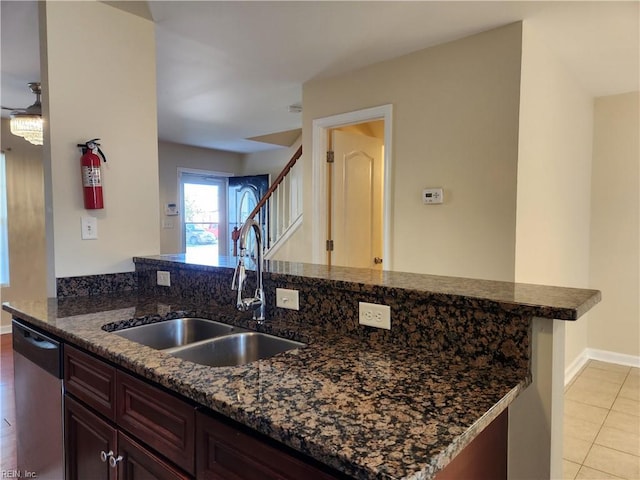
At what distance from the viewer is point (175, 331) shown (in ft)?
5.91

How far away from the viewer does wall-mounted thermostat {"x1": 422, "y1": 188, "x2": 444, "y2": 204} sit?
9.19 feet

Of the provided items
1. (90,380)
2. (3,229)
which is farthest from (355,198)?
(3,229)

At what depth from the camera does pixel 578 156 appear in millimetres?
3629

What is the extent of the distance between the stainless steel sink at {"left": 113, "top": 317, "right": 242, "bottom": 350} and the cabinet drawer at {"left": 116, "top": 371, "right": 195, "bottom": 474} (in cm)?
47

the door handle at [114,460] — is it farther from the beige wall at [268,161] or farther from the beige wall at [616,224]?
the beige wall at [268,161]

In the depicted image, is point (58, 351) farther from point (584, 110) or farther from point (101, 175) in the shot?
point (584, 110)

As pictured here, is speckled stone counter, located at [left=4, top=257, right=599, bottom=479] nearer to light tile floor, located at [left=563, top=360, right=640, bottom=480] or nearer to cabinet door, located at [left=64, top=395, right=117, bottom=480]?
cabinet door, located at [left=64, top=395, right=117, bottom=480]

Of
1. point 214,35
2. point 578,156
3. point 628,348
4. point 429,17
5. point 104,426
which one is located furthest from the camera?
point 628,348

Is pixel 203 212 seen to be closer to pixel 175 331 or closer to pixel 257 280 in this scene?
pixel 175 331

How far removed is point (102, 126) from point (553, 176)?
118 inches

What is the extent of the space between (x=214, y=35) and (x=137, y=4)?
0.48 metres

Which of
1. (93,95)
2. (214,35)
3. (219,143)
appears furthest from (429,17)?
(219,143)

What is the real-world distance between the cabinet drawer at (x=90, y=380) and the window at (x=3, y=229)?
4.08m

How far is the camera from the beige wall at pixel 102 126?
Answer: 2074 millimetres
